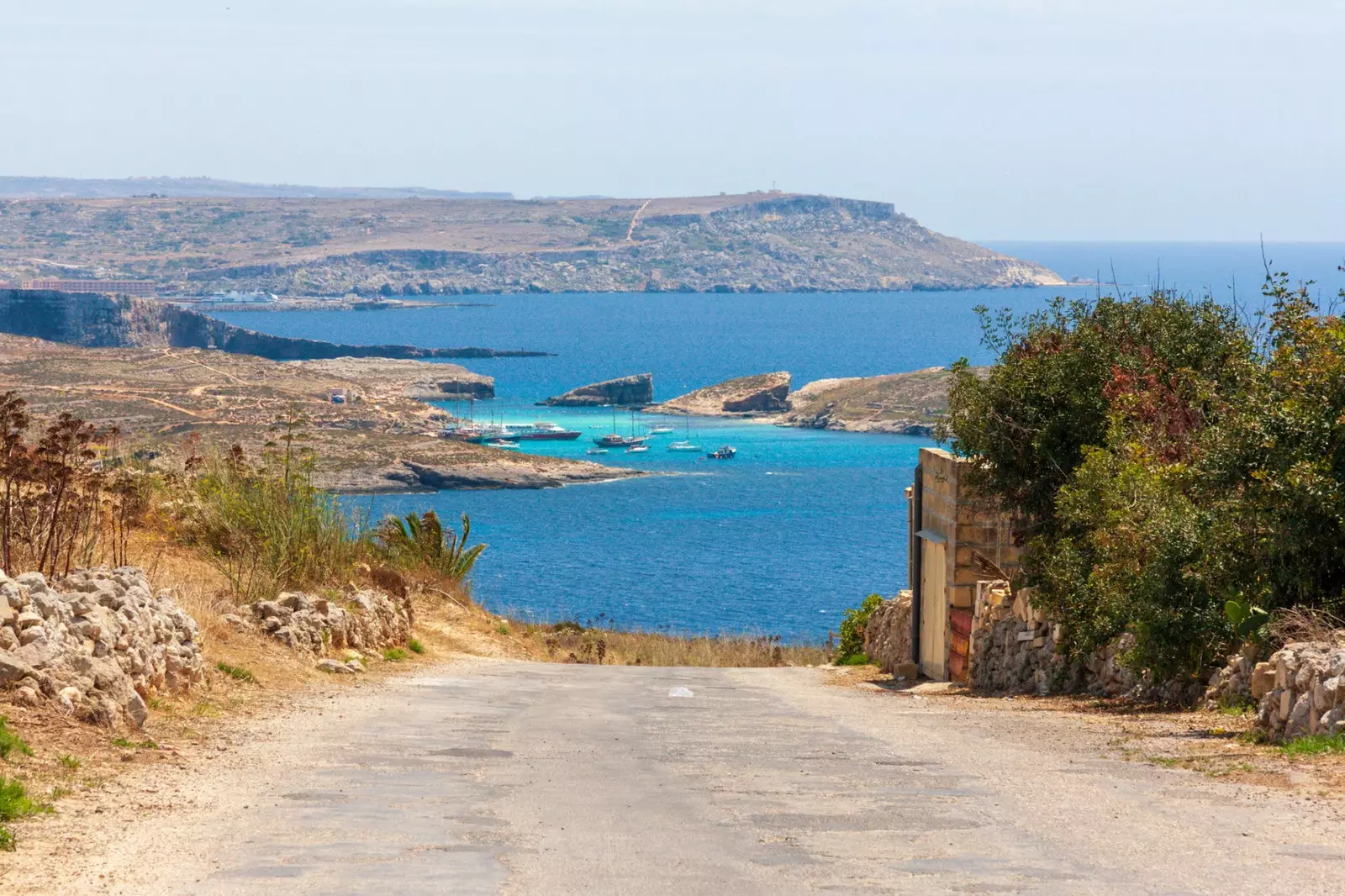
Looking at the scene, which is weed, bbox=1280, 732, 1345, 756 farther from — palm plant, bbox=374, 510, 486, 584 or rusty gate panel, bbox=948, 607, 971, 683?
palm plant, bbox=374, 510, 486, 584

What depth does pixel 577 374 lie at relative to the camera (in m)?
173

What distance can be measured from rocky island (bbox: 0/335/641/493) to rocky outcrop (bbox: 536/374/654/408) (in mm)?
24368

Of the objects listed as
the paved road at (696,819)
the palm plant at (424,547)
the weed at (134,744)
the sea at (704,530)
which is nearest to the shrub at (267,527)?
the palm plant at (424,547)

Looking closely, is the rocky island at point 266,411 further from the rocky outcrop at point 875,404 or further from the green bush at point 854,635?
the green bush at point 854,635

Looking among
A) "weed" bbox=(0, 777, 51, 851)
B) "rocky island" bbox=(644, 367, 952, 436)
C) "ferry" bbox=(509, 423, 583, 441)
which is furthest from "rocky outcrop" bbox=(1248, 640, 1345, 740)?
"rocky island" bbox=(644, 367, 952, 436)

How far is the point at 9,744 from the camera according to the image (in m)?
6.97

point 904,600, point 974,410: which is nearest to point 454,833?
point 974,410

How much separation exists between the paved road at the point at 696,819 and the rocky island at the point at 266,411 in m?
65.3

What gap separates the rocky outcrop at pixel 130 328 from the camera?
511 feet

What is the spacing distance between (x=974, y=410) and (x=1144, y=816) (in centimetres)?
1091

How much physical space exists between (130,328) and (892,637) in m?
153

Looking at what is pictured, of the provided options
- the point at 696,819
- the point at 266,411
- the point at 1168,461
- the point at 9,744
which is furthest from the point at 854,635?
the point at 266,411

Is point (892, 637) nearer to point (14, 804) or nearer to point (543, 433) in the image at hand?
point (14, 804)

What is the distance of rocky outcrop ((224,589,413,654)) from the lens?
13.4 metres
